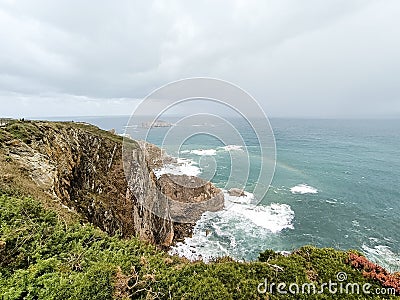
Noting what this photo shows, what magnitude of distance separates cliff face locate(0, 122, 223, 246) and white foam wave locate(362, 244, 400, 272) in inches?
703

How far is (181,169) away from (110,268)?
139 ft

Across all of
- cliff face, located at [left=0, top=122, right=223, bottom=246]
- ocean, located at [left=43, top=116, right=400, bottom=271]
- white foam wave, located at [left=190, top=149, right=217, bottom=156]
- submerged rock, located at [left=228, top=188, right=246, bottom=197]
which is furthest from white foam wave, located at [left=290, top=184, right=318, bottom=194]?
white foam wave, located at [left=190, top=149, right=217, bottom=156]

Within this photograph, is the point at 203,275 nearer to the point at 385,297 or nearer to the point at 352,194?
the point at 385,297

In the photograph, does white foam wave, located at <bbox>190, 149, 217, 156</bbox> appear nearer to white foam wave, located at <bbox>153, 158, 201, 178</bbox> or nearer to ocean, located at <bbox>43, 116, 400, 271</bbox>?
ocean, located at <bbox>43, 116, 400, 271</bbox>

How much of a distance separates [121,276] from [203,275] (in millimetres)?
1814

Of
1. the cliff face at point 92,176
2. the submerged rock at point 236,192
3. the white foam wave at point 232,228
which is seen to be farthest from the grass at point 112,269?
the submerged rock at point 236,192

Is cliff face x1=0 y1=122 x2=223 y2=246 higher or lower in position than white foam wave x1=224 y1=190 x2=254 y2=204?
higher

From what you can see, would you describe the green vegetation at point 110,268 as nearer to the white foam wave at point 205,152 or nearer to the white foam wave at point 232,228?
the white foam wave at point 232,228

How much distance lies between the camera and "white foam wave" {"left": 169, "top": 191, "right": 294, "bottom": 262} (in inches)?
888

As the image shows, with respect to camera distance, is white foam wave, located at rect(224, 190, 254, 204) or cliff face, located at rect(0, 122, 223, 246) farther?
white foam wave, located at rect(224, 190, 254, 204)

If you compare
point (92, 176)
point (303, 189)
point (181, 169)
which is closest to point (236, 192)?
point (303, 189)

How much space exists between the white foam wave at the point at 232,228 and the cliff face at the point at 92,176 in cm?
213

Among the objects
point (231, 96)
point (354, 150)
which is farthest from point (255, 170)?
point (231, 96)

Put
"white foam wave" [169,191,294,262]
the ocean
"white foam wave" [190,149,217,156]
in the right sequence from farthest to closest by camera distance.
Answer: "white foam wave" [190,149,217,156] < the ocean < "white foam wave" [169,191,294,262]
